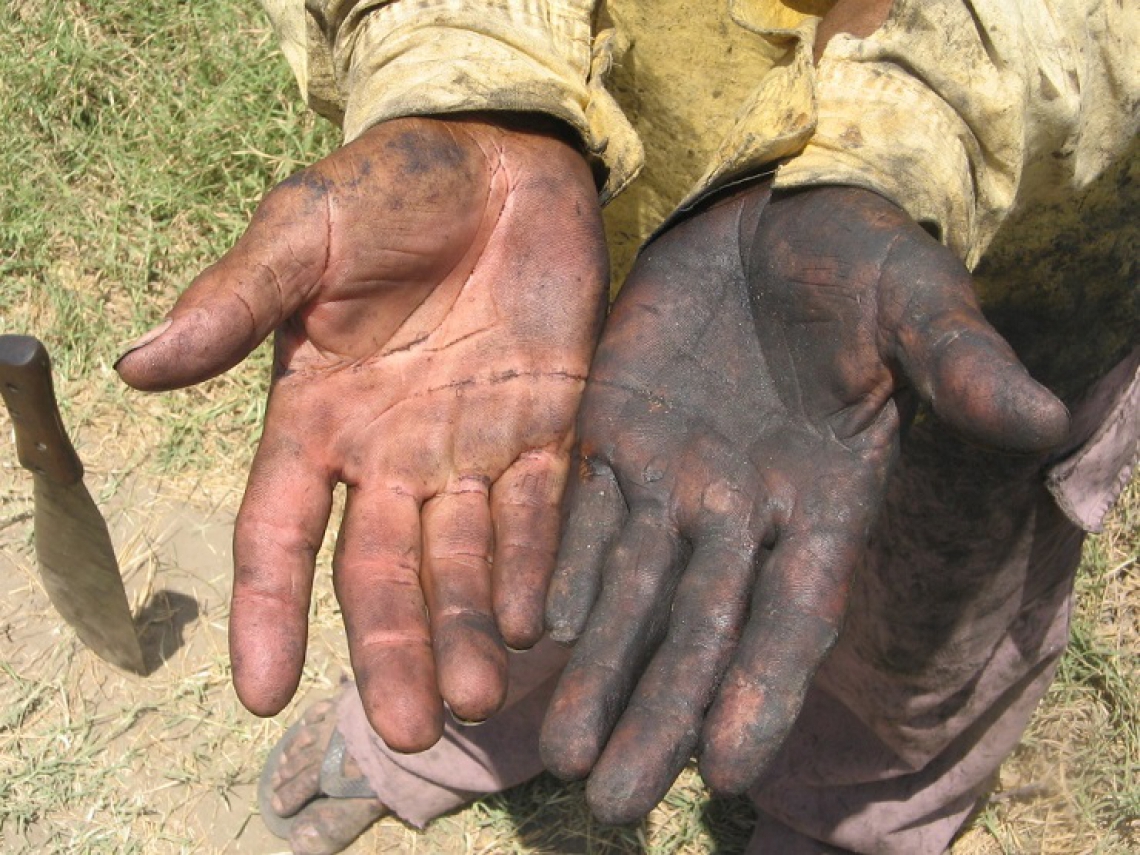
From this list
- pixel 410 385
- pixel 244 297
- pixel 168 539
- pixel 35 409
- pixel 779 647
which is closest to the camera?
pixel 779 647

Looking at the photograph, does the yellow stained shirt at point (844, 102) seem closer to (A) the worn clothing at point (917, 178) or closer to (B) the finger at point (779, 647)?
(A) the worn clothing at point (917, 178)

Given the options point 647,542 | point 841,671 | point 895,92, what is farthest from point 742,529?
point 841,671

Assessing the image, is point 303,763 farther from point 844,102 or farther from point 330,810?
point 844,102

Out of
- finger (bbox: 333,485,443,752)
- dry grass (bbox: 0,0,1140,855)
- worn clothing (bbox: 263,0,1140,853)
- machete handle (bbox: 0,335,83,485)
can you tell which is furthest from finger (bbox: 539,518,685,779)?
dry grass (bbox: 0,0,1140,855)

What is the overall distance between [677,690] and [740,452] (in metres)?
0.31

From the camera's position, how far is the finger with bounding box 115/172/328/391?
1360mm

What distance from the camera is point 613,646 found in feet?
4.35

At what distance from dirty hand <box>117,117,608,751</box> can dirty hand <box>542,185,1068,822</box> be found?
8cm

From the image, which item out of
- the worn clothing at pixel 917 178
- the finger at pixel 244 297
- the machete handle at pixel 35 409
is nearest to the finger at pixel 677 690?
the worn clothing at pixel 917 178

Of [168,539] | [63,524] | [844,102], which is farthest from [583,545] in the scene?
[168,539]

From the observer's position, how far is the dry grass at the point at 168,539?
2.58 m

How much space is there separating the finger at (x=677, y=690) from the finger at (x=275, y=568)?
38 centimetres

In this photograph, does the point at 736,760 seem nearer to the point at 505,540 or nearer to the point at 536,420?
the point at 505,540

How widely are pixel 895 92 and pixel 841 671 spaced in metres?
1.10
